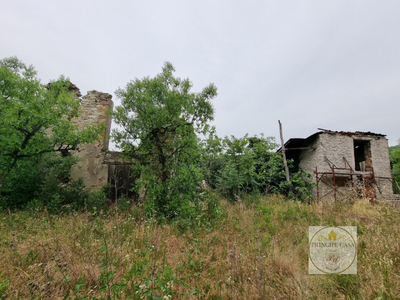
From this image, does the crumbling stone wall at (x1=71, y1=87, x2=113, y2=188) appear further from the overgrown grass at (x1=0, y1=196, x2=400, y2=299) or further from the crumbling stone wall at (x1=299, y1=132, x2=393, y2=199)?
the crumbling stone wall at (x1=299, y1=132, x2=393, y2=199)

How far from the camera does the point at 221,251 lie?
2.96 meters

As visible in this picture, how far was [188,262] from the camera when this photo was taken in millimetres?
2555

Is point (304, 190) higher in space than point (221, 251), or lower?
higher

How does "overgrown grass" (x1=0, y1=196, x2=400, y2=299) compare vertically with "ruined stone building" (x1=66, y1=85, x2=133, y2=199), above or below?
below

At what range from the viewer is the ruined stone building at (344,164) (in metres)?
8.94

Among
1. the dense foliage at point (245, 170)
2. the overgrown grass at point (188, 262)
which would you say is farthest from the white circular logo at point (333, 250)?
the dense foliage at point (245, 170)

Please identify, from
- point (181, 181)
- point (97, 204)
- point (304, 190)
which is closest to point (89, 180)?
point (97, 204)

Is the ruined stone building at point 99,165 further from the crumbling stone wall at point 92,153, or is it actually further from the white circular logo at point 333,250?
the white circular logo at point 333,250

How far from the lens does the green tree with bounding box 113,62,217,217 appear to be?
172 inches

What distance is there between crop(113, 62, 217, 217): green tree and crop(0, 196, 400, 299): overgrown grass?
79cm

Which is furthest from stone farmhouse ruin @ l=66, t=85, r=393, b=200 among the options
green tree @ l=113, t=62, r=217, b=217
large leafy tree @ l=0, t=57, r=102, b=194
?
green tree @ l=113, t=62, r=217, b=217

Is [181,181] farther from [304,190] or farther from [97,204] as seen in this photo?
[304,190]

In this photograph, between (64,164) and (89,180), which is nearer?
(64,164)

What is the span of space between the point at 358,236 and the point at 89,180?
313 inches
